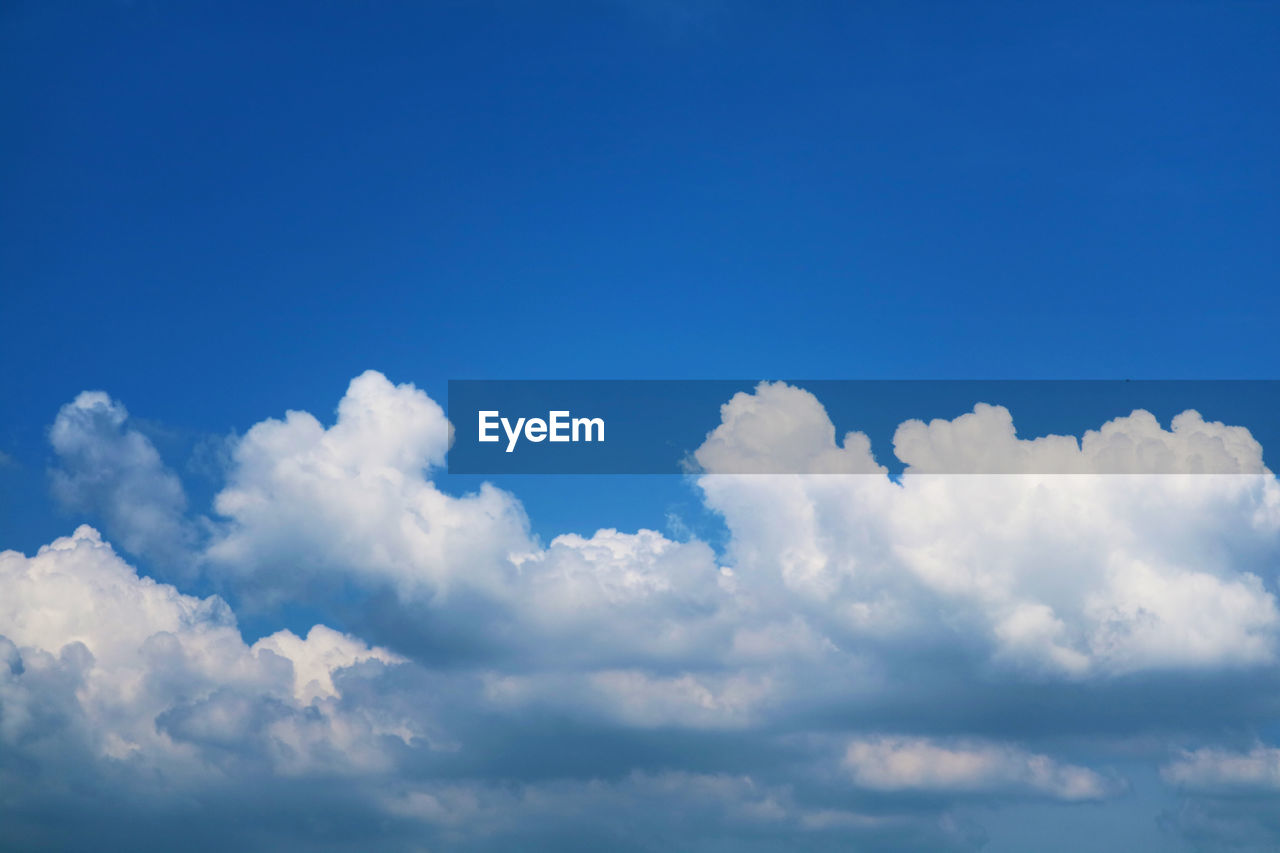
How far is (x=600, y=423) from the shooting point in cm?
7694

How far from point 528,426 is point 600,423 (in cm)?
739

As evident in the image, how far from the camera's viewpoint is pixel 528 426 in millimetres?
75438
